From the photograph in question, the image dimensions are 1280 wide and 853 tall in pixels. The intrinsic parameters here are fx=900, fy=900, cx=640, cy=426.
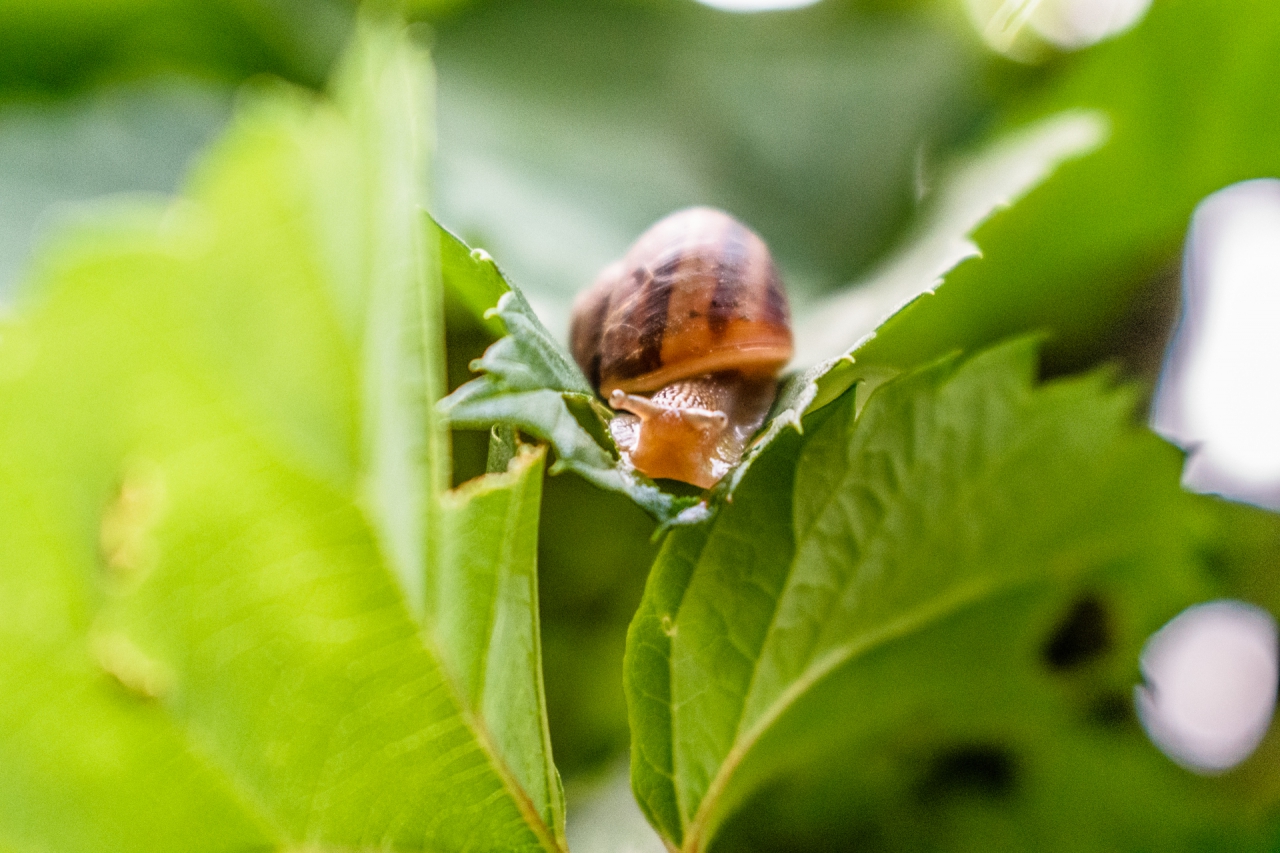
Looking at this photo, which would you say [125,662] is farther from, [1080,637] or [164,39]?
[164,39]

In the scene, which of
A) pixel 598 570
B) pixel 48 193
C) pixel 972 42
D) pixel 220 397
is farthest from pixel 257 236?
pixel 972 42

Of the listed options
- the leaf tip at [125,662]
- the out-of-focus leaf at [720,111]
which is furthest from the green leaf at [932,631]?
the out-of-focus leaf at [720,111]

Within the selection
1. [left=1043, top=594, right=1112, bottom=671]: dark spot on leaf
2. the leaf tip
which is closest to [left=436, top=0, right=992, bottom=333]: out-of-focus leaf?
[left=1043, top=594, right=1112, bottom=671]: dark spot on leaf

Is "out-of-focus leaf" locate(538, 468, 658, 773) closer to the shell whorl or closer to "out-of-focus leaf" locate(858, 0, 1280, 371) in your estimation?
the shell whorl

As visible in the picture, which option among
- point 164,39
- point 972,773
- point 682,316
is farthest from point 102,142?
point 972,773

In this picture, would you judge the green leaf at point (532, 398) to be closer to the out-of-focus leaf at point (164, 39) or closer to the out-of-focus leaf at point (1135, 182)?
the out-of-focus leaf at point (1135, 182)
